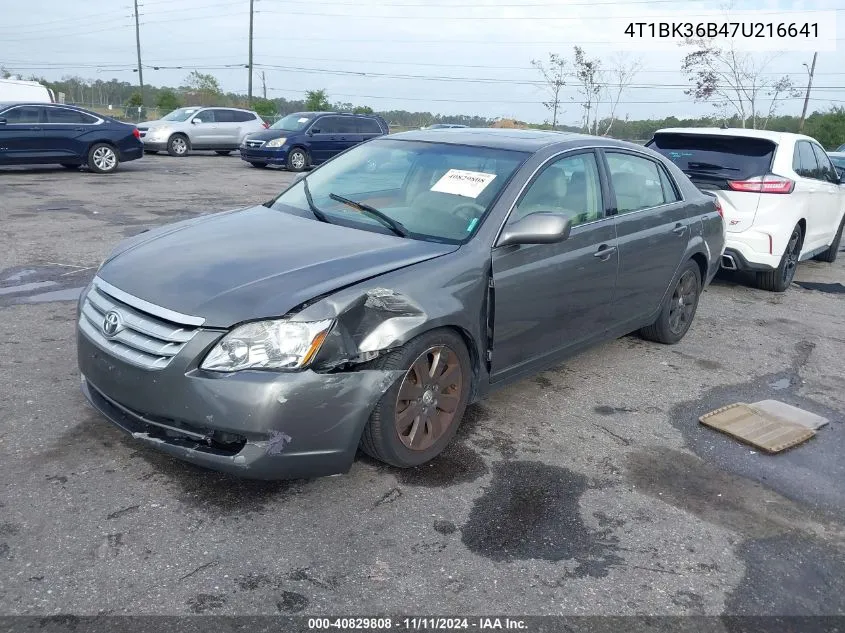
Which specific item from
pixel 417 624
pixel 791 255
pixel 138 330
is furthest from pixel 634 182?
pixel 791 255

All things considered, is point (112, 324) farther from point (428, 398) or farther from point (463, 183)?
point (463, 183)

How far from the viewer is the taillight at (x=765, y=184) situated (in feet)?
25.5

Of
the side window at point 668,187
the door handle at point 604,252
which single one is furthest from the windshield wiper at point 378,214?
the side window at point 668,187

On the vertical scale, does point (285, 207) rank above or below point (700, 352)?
above

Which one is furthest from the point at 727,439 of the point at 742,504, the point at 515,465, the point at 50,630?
the point at 50,630

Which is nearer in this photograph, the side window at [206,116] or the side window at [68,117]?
the side window at [68,117]

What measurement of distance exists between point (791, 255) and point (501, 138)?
511cm

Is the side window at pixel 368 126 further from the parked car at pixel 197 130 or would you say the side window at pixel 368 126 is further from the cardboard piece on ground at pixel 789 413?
the cardboard piece on ground at pixel 789 413

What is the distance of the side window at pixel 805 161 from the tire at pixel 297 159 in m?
14.0

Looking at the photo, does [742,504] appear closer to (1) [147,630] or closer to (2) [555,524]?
(2) [555,524]

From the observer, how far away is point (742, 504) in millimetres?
3756

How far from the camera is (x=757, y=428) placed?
4641 millimetres

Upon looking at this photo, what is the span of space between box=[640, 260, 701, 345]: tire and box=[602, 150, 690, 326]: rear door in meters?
0.22

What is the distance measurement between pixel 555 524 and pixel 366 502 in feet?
2.81
